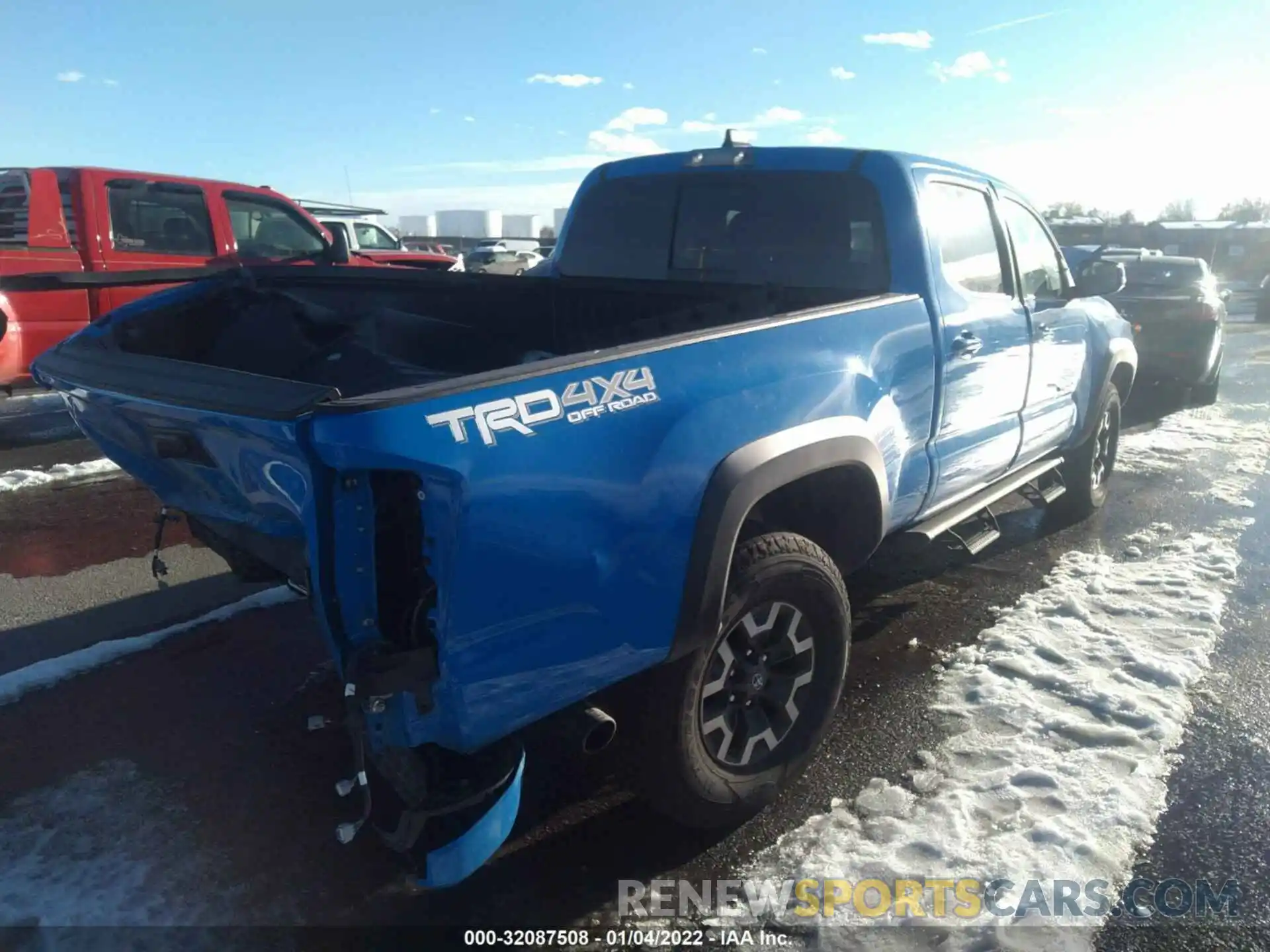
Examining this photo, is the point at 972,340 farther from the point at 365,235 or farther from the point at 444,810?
the point at 365,235

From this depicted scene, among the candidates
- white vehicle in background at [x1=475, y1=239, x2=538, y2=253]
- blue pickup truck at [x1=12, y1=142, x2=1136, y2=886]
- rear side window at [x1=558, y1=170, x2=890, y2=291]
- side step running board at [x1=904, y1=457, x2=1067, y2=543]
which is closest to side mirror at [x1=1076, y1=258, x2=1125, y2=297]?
blue pickup truck at [x1=12, y1=142, x2=1136, y2=886]

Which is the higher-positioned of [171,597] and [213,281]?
[213,281]

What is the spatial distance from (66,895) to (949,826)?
8.43ft

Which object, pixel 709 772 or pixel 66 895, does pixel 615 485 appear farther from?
pixel 66 895

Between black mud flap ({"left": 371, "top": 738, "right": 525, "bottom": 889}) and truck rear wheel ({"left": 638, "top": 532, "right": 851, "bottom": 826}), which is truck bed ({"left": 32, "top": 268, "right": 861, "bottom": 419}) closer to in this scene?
truck rear wheel ({"left": 638, "top": 532, "right": 851, "bottom": 826})

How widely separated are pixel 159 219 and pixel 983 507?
291 inches

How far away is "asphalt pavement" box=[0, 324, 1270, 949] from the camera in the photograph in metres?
2.59

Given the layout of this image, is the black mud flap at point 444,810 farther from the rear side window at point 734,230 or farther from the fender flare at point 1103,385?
the fender flare at point 1103,385

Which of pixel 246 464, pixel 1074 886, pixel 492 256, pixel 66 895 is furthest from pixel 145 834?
pixel 492 256

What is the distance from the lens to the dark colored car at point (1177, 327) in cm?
1048

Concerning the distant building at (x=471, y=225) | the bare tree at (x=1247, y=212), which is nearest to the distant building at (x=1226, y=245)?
the bare tree at (x=1247, y=212)

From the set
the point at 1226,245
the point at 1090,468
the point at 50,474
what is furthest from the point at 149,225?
the point at 1226,245

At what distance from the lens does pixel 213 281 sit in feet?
11.6

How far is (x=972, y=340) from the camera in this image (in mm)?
3840
